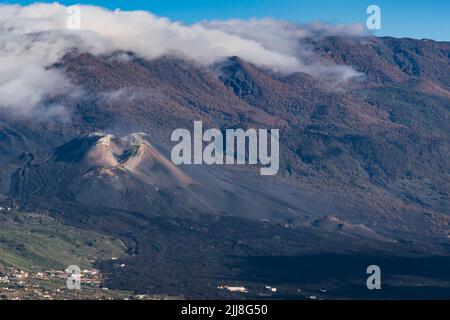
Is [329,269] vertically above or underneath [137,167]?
underneath

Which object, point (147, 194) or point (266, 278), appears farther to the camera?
point (147, 194)

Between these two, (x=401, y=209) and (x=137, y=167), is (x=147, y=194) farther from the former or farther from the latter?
(x=401, y=209)

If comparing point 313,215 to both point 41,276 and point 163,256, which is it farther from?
point 41,276
